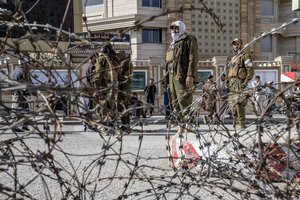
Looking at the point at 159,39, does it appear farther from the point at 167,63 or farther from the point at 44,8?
the point at 167,63

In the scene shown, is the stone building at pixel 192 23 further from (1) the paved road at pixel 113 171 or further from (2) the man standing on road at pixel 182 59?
(2) the man standing on road at pixel 182 59

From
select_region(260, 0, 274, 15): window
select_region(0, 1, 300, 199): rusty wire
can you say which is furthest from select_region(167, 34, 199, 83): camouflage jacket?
select_region(260, 0, 274, 15): window

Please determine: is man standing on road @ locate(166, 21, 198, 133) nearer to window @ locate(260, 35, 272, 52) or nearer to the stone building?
the stone building

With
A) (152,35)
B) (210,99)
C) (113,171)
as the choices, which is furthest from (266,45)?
(210,99)

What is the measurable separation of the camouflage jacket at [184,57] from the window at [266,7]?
1599 inches

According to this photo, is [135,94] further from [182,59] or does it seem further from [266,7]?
[266,7]

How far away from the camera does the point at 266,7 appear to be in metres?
A: 46.2

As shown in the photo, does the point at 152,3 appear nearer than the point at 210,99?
No

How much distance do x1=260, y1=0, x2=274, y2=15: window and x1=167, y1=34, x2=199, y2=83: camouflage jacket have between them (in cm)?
4062

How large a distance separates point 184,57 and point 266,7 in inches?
1637

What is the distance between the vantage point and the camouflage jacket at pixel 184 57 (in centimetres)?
671

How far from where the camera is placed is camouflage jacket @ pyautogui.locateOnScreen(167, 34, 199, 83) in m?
6.71

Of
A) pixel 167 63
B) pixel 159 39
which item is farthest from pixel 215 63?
pixel 159 39

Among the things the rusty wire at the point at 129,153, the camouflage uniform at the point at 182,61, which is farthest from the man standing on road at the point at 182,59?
the rusty wire at the point at 129,153
